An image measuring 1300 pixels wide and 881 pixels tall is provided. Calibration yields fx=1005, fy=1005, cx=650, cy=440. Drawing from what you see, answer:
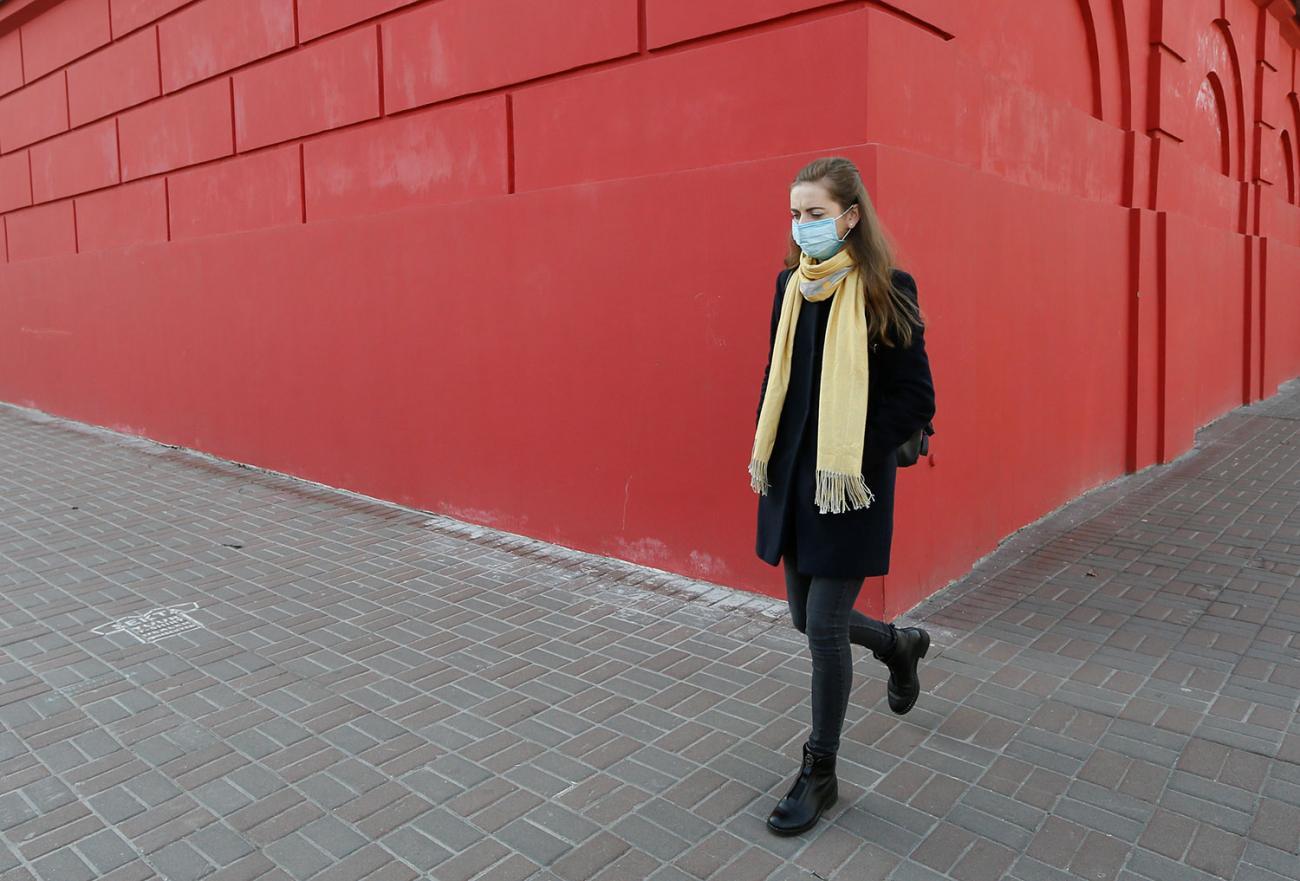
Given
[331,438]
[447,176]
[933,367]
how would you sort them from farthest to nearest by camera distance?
[331,438]
[447,176]
[933,367]

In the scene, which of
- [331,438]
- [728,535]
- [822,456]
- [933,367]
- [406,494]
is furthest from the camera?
[331,438]

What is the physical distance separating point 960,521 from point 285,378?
545 cm

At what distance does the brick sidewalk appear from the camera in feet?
9.54

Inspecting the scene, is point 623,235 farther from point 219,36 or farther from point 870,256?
point 219,36

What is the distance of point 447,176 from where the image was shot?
21.4ft

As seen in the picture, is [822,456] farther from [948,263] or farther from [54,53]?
[54,53]

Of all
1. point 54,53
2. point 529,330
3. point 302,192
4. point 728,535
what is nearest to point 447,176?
point 529,330

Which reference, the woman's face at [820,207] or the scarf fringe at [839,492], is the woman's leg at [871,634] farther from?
the woman's face at [820,207]

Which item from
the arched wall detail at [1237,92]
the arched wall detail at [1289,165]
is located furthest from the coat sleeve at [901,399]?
the arched wall detail at [1289,165]

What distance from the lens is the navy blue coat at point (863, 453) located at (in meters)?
2.91

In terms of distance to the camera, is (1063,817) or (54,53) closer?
(1063,817)

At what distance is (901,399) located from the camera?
2910 millimetres

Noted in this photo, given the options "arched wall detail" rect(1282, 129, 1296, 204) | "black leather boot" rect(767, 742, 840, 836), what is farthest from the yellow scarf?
"arched wall detail" rect(1282, 129, 1296, 204)

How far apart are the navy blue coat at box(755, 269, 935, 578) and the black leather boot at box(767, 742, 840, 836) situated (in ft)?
1.95
